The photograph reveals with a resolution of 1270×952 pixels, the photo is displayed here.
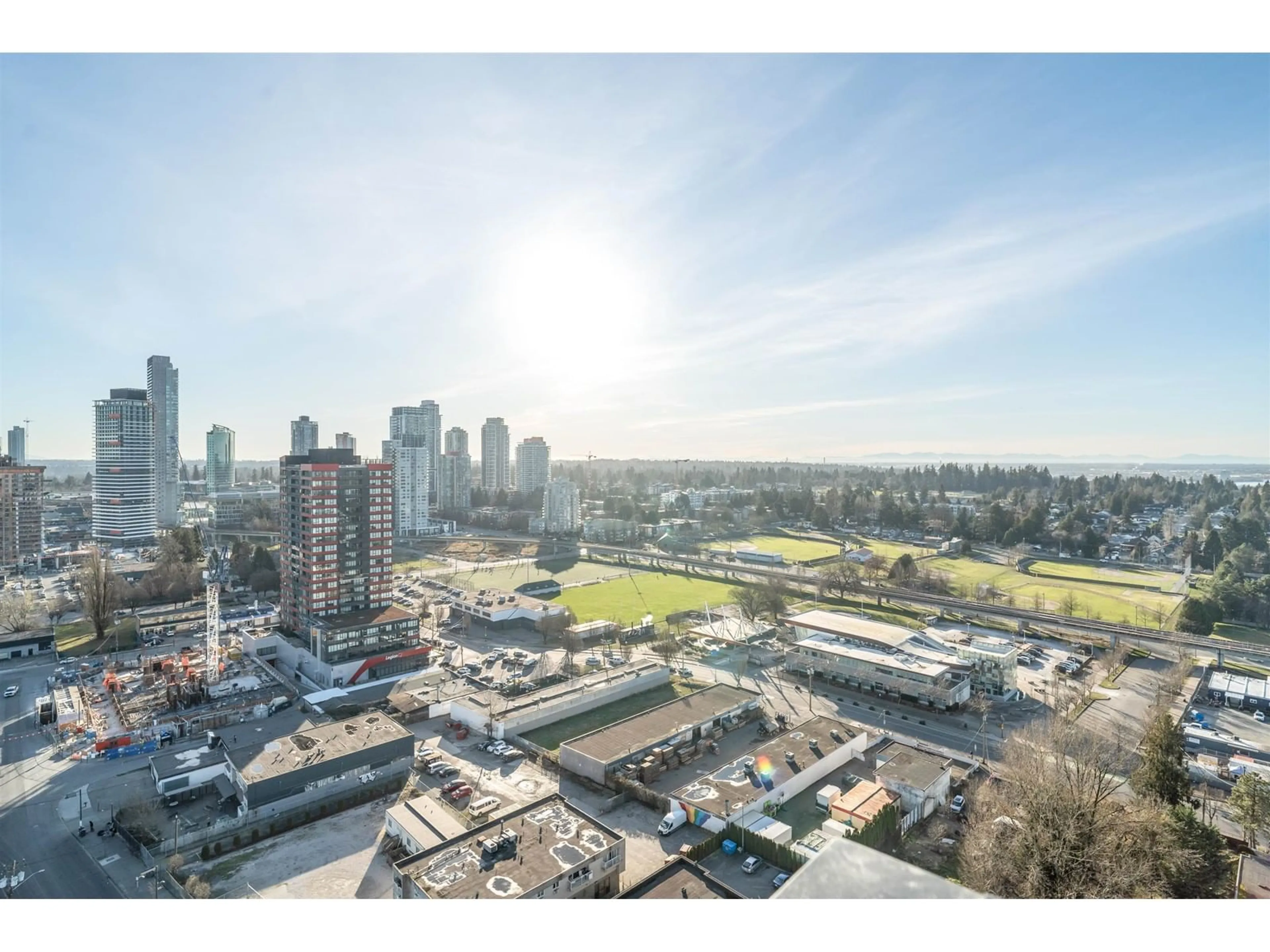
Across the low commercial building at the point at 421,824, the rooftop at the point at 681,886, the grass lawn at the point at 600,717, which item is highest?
the rooftop at the point at 681,886

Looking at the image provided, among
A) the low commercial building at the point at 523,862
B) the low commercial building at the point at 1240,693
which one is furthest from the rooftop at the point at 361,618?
the low commercial building at the point at 1240,693

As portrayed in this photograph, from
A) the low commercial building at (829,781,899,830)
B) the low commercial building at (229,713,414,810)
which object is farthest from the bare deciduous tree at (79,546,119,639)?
the low commercial building at (829,781,899,830)

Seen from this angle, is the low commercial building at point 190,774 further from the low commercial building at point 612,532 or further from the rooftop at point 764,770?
the low commercial building at point 612,532

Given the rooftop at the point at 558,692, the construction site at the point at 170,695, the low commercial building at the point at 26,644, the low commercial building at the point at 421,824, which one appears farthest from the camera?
the low commercial building at the point at 26,644

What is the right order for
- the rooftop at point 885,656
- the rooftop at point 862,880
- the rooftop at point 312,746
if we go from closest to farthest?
1. the rooftop at point 862,880
2. the rooftop at point 312,746
3. the rooftop at point 885,656

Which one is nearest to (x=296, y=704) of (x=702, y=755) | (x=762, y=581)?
(x=702, y=755)

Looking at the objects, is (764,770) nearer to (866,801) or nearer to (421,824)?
(866,801)

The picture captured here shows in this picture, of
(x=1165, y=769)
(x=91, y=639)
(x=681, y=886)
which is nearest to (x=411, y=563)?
(x=91, y=639)
